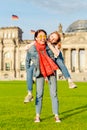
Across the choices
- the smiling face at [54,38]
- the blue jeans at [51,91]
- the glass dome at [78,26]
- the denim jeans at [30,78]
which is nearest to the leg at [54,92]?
the blue jeans at [51,91]

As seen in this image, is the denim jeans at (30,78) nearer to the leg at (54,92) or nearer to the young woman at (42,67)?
the young woman at (42,67)

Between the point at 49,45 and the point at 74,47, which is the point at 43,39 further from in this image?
the point at 74,47

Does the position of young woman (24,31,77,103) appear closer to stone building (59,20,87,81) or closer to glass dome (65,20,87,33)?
stone building (59,20,87,81)

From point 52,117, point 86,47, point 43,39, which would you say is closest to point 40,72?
point 43,39

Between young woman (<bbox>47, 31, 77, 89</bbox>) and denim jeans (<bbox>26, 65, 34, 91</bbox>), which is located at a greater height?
young woman (<bbox>47, 31, 77, 89</bbox>)

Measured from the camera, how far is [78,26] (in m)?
156

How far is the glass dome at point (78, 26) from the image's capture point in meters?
155

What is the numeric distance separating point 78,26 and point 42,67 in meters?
146

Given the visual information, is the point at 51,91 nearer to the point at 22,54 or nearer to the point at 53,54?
the point at 53,54

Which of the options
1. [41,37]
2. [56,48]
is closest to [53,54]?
[56,48]

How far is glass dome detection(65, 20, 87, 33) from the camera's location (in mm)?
154750

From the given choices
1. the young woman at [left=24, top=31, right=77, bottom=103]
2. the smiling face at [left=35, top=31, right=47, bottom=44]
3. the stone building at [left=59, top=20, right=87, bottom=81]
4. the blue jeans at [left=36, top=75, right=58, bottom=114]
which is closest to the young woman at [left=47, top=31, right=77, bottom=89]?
the young woman at [left=24, top=31, right=77, bottom=103]

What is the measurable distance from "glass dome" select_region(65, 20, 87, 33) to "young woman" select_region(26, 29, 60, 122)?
14186 centimetres

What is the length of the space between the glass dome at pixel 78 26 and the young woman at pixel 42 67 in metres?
142
